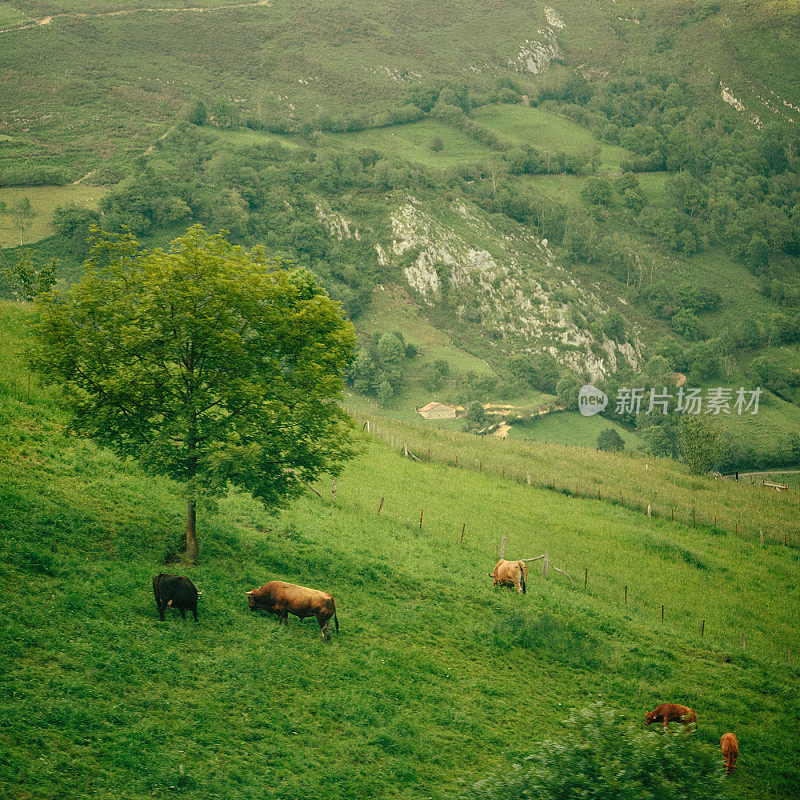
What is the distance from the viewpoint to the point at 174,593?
2025 cm

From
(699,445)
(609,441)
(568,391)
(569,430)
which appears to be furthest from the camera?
(568,391)

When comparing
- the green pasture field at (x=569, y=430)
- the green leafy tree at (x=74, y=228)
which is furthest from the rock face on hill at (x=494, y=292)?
the green leafy tree at (x=74, y=228)

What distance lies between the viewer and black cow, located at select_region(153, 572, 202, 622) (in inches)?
794

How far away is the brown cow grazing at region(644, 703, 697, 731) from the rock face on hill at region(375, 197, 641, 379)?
146m

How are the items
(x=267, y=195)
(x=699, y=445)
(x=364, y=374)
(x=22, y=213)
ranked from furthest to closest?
(x=267, y=195)
(x=364, y=374)
(x=22, y=213)
(x=699, y=445)

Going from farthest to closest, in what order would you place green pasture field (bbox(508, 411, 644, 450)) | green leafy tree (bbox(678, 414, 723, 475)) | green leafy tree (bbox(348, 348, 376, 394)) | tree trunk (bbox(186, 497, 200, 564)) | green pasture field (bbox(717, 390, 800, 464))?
1. green pasture field (bbox(717, 390, 800, 464))
2. green leafy tree (bbox(348, 348, 376, 394))
3. green pasture field (bbox(508, 411, 644, 450))
4. green leafy tree (bbox(678, 414, 723, 475))
5. tree trunk (bbox(186, 497, 200, 564))

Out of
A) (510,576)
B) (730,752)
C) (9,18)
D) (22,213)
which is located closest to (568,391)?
(22,213)

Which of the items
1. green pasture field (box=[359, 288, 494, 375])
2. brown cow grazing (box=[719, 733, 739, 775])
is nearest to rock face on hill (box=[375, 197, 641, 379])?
green pasture field (box=[359, 288, 494, 375])

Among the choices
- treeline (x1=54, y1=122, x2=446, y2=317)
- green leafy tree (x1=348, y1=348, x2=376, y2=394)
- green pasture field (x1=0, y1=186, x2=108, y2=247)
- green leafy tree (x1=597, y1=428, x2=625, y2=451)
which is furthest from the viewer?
treeline (x1=54, y1=122, x2=446, y2=317)

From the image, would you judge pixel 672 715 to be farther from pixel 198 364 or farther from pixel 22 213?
pixel 22 213

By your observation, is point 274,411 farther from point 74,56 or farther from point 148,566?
point 74,56

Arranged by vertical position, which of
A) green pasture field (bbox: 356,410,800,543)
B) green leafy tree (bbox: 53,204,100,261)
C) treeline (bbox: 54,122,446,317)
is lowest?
green pasture field (bbox: 356,410,800,543)

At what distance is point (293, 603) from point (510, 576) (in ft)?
41.8

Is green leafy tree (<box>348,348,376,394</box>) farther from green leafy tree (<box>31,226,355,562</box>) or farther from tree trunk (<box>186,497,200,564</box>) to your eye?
tree trunk (<box>186,497,200,564</box>)
